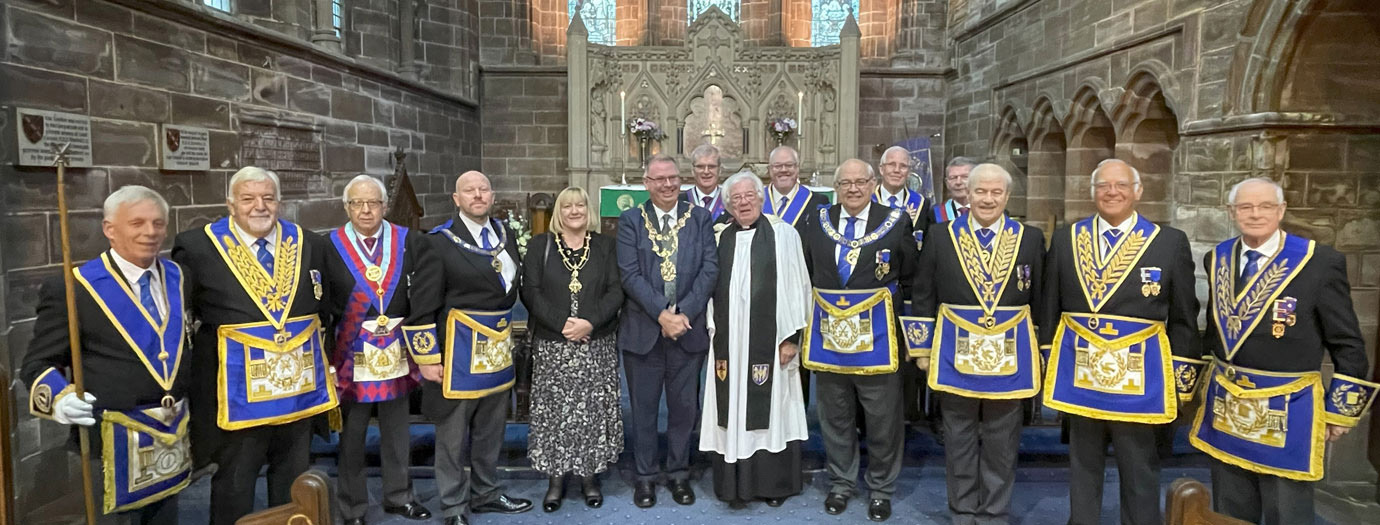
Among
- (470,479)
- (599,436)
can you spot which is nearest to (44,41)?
(470,479)

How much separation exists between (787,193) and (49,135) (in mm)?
3445

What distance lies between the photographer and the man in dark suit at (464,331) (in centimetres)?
329

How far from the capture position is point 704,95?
898cm

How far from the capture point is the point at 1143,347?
116 inches

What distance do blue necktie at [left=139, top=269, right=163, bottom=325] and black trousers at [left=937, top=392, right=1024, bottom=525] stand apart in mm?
2987

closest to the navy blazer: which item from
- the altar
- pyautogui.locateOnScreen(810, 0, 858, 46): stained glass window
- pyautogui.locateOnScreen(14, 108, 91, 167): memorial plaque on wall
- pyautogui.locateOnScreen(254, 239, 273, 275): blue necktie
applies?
pyautogui.locateOnScreen(254, 239, 273, 275): blue necktie

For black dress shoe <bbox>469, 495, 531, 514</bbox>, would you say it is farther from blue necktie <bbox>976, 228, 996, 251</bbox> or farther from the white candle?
the white candle

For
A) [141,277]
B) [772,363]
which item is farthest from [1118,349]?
[141,277]

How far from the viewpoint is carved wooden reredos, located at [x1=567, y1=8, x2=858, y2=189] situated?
Answer: 8773 mm

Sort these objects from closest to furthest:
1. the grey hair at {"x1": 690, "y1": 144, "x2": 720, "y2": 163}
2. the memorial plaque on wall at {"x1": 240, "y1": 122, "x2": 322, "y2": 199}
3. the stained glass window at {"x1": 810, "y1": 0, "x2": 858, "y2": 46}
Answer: the grey hair at {"x1": 690, "y1": 144, "x2": 720, "y2": 163} → the memorial plaque on wall at {"x1": 240, "y1": 122, "x2": 322, "y2": 199} → the stained glass window at {"x1": 810, "y1": 0, "x2": 858, "y2": 46}

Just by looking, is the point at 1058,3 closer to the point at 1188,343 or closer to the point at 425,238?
the point at 1188,343

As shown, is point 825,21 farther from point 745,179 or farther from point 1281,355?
point 1281,355

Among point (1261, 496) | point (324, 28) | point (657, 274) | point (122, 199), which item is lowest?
point (1261, 496)

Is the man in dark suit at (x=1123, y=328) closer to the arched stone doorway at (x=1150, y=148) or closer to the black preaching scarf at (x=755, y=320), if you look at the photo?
the black preaching scarf at (x=755, y=320)
